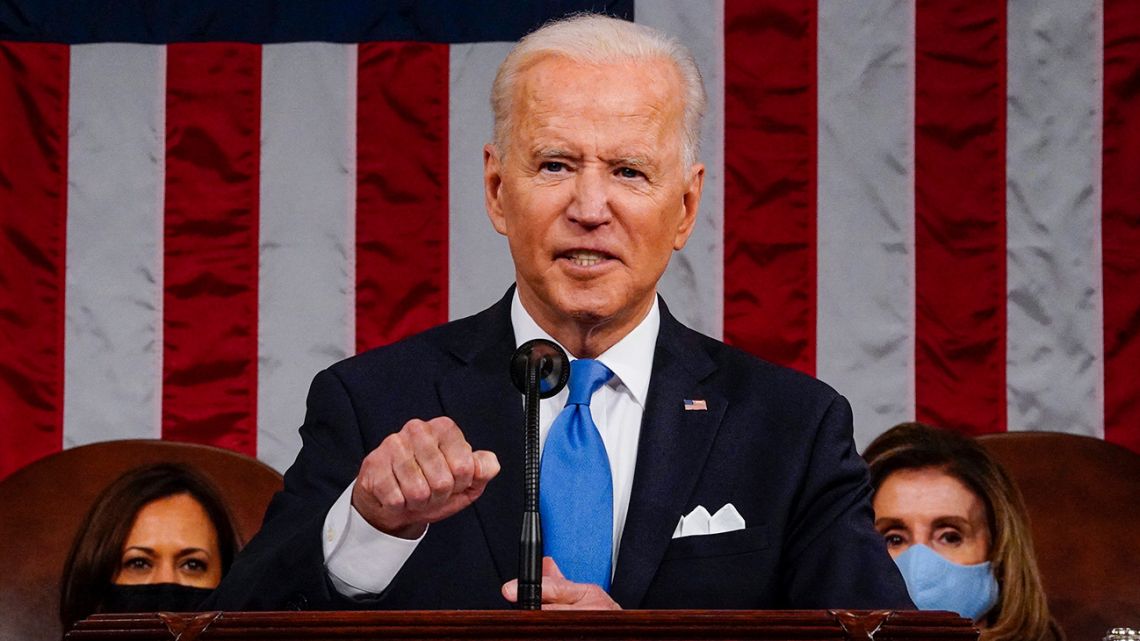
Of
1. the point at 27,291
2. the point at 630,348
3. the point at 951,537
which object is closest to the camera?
the point at 630,348

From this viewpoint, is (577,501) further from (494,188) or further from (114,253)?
(114,253)

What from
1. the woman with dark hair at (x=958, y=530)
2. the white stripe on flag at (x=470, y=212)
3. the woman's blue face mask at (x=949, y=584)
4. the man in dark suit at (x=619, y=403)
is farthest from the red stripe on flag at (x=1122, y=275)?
the man in dark suit at (x=619, y=403)

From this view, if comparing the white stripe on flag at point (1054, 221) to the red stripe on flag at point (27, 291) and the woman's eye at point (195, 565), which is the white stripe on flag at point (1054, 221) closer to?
the woman's eye at point (195, 565)

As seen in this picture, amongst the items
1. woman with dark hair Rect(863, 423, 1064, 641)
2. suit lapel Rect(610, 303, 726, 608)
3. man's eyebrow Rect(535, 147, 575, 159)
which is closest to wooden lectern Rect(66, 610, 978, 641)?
suit lapel Rect(610, 303, 726, 608)

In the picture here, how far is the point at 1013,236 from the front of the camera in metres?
4.20

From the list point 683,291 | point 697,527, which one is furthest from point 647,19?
point 697,527

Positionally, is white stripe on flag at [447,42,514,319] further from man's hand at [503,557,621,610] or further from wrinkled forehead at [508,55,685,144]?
man's hand at [503,557,621,610]

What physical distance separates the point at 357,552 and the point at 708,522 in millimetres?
573

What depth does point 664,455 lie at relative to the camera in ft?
7.66

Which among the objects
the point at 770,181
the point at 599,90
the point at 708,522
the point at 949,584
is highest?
the point at 770,181

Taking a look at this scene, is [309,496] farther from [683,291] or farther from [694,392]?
[683,291]

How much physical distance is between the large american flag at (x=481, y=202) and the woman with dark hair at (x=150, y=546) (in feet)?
1.22

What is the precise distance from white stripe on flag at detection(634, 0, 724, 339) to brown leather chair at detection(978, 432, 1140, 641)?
0.80 meters

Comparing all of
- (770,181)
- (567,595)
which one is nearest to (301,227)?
(770,181)
